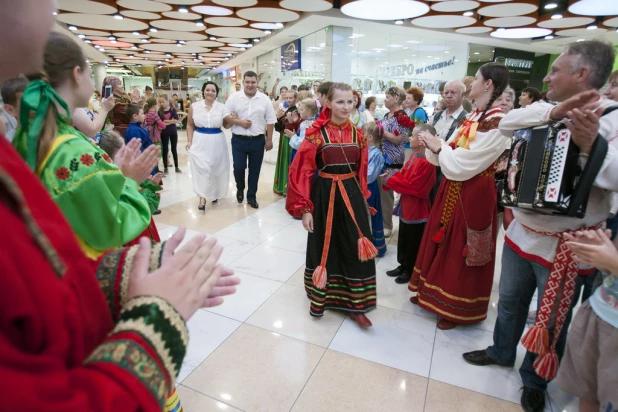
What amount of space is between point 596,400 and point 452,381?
2.32ft

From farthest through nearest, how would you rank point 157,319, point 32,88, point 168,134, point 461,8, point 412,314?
point 168,134 → point 461,8 → point 412,314 → point 32,88 → point 157,319

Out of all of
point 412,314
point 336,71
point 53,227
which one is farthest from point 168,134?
point 53,227

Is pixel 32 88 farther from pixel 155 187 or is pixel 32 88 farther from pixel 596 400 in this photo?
pixel 596 400

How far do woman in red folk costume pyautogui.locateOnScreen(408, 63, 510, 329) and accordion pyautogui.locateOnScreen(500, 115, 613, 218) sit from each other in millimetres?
459

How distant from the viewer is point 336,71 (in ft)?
30.3

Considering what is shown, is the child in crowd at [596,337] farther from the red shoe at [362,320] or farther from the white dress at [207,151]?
the white dress at [207,151]

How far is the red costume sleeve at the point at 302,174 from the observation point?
2.31 m

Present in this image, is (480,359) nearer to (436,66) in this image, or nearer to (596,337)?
(596,337)

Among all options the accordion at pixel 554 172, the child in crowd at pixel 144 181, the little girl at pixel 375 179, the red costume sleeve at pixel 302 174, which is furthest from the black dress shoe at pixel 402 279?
the child in crowd at pixel 144 181

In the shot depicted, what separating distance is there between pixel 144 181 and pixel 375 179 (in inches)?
84.5

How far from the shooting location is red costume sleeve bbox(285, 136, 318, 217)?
2.31m

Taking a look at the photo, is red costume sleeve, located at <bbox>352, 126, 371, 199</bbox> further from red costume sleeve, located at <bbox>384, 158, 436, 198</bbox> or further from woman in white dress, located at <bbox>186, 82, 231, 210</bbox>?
woman in white dress, located at <bbox>186, 82, 231, 210</bbox>

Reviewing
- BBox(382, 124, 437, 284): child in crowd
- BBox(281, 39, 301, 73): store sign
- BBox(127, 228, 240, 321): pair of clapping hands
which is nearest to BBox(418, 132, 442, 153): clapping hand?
BBox(382, 124, 437, 284): child in crowd

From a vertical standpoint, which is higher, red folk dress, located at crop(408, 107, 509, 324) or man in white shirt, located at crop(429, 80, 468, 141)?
man in white shirt, located at crop(429, 80, 468, 141)
